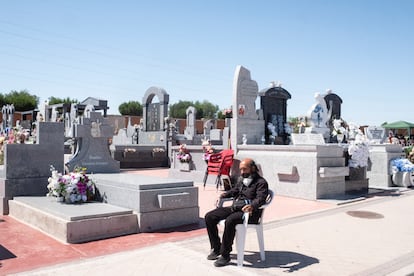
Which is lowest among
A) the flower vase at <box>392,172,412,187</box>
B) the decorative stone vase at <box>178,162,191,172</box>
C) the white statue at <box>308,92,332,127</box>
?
the flower vase at <box>392,172,412,187</box>

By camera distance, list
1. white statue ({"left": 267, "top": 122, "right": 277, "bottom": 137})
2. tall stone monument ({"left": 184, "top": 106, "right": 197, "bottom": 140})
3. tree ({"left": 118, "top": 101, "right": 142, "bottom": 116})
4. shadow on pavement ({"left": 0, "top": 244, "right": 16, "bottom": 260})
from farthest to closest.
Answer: tree ({"left": 118, "top": 101, "right": 142, "bottom": 116}), tall stone monument ({"left": 184, "top": 106, "right": 197, "bottom": 140}), white statue ({"left": 267, "top": 122, "right": 277, "bottom": 137}), shadow on pavement ({"left": 0, "top": 244, "right": 16, "bottom": 260})

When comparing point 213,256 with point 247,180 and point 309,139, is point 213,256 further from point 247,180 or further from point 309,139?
point 309,139

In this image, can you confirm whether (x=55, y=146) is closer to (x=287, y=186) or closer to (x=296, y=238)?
(x=296, y=238)

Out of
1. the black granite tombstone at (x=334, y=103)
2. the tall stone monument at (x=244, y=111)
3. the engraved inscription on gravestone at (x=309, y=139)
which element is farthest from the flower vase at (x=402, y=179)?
the black granite tombstone at (x=334, y=103)

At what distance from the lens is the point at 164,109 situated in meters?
21.9

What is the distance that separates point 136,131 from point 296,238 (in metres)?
19.1

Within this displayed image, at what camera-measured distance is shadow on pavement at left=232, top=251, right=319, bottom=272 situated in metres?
4.44

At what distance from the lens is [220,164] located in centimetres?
1108

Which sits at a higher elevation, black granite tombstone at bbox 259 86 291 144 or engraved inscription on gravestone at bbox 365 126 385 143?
black granite tombstone at bbox 259 86 291 144

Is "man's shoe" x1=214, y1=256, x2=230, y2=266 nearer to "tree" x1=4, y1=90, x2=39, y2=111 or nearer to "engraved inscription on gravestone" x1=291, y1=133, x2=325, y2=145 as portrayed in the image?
"engraved inscription on gravestone" x1=291, y1=133, x2=325, y2=145

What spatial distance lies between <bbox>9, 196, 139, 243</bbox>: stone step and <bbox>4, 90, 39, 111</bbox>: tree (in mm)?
48969

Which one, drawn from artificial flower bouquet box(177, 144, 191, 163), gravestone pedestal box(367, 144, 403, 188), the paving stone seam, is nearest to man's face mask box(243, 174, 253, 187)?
the paving stone seam

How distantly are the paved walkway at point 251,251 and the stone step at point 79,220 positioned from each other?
0.14 m

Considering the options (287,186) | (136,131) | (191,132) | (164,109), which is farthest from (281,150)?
(191,132)
